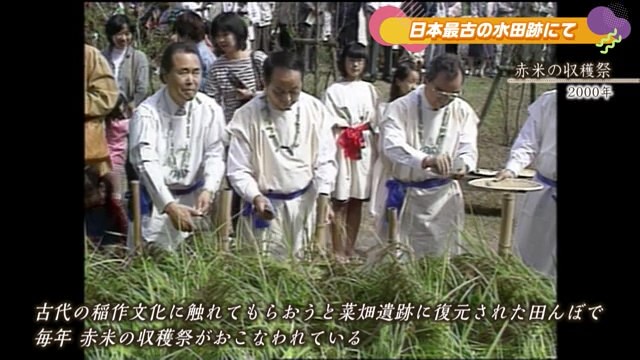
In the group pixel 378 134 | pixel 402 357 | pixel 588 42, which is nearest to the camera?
pixel 402 357

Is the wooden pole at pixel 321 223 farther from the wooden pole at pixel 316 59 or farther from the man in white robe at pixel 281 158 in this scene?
the wooden pole at pixel 316 59

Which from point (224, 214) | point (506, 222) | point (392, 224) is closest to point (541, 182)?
point (506, 222)

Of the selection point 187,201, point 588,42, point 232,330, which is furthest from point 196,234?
point 588,42

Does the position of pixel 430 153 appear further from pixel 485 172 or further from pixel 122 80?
pixel 122 80

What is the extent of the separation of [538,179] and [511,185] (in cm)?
7

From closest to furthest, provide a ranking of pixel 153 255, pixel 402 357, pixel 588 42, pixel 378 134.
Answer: pixel 402 357
pixel 588 42
pixel 153 255
pixel 378 134

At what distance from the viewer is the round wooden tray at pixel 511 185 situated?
7.89 ft

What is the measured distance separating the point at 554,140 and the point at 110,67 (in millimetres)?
1191

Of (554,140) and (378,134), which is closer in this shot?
(554,140)

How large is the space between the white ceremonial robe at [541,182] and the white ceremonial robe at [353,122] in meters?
0.41

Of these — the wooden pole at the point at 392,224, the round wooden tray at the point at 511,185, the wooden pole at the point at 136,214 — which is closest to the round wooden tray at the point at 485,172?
the round wooden tray at the point at 511,185

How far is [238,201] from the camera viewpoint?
2508 millimetres

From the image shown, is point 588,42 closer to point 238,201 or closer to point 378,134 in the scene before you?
point 378,134

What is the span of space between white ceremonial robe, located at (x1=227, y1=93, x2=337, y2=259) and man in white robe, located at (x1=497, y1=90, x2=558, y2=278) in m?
0.50
